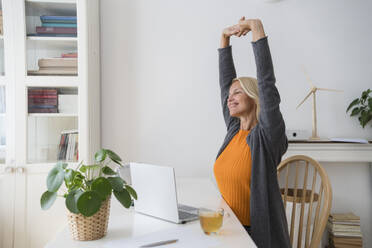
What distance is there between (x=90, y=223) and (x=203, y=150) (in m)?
1.69

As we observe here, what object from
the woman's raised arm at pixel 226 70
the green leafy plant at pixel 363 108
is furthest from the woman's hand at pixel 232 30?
the green leafy plant at pixel 363 108

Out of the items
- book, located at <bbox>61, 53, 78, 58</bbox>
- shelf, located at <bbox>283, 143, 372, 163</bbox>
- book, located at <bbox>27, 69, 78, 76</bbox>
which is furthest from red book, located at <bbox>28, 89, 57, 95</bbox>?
shelf, located at <bbox>283, 143, 372, 163</bbox>

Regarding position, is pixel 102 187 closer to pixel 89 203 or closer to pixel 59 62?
pixel 89 203

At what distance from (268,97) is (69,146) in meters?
1.48

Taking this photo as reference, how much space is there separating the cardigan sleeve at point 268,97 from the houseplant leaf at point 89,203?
808 millimetres

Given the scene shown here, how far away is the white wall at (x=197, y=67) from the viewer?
2.61 metres

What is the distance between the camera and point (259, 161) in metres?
1.43

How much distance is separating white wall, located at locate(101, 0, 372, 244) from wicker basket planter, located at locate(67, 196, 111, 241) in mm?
1601

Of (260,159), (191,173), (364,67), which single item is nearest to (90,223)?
(260,159)

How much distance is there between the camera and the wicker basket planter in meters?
1.00

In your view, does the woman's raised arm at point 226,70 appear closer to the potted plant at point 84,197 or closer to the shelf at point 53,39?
the potted plant at point 84,197

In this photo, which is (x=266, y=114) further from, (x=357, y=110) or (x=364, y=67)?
(x=364, y=67)

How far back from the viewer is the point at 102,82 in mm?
2613

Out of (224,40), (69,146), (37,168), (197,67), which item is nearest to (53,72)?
(69,146)
